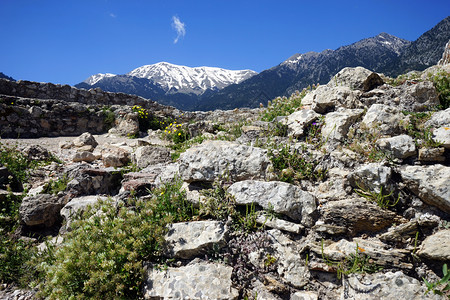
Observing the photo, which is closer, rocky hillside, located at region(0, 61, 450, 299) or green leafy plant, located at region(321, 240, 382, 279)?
green leafy plant, located at region(321, 240, 382, 279)

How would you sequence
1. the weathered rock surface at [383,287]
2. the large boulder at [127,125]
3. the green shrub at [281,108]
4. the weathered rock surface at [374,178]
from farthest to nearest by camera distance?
the large boulder at [127,125], the green shrub at [281,108], the weathered rock surface at [374,178], the weathered rock surface at [383,287]

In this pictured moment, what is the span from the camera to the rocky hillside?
2.91m

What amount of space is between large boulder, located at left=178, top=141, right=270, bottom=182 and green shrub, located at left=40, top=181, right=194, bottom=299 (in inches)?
35.0

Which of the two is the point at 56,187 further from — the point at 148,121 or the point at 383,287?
the point at 148,121

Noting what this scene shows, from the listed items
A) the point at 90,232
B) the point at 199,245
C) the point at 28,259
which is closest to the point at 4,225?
the point at 28,259

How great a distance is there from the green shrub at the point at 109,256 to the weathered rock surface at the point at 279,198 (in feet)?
3.52

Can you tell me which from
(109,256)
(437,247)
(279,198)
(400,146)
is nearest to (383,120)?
(400,146)

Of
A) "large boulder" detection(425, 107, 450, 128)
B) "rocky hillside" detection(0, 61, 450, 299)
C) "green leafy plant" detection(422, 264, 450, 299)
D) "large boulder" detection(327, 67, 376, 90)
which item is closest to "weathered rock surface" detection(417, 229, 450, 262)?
"rocky hillside" detection(0, 61, 450, 299)

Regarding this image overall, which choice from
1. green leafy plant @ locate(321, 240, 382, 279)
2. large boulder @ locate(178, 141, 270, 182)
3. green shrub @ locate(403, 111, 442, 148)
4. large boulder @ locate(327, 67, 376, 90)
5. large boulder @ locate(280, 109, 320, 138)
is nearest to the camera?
green leafy plant @ locate(321, 240, 382, 279)

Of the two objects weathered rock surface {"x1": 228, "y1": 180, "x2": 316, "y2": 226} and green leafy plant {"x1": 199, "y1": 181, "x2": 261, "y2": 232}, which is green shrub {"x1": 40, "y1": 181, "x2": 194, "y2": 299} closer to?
green leafy plant {"x1": 199, "y1": 181, "x2": 261, "y2": 232}

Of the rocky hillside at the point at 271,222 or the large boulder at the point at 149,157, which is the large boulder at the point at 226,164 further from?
the large boulder at the point at 149,157

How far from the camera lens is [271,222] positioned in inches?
141

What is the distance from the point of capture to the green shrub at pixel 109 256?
2.98 m

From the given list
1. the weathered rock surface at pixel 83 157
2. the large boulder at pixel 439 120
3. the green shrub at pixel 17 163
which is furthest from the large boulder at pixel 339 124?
the green shrub at pixel 17 163
